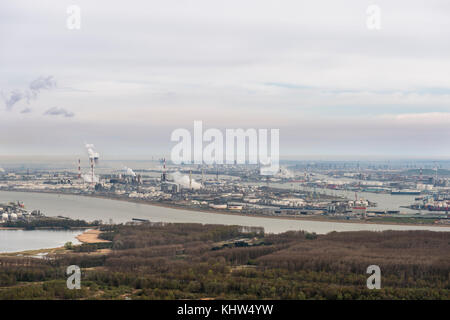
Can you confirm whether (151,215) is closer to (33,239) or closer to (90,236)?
(90,236)

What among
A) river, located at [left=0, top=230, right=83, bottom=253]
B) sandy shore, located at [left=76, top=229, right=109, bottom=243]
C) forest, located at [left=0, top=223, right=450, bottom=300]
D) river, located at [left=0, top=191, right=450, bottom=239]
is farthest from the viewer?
river, located at [left=0, top=191, right=450, bottom=239]

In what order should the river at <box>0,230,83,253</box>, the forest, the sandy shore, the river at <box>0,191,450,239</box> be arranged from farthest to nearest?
1. the river at <box>0,191,450,239</box>
2. the sandy shore
3. the river at <box>0,230,83,253</box>
4. the forest

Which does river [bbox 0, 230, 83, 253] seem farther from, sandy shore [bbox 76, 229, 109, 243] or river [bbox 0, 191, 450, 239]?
river [bbox 0, 191, 450, 239]

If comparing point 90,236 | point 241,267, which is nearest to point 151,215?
point 90,236

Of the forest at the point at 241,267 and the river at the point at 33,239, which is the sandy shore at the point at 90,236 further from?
the forest at the point at 241,267

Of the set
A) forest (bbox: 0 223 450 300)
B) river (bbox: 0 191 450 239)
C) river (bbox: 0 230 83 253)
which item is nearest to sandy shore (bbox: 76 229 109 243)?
river (bbox: 0 230 83 253)

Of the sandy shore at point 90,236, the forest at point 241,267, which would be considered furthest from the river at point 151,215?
the forest at point 241,267

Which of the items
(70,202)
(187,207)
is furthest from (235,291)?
(70,202)
